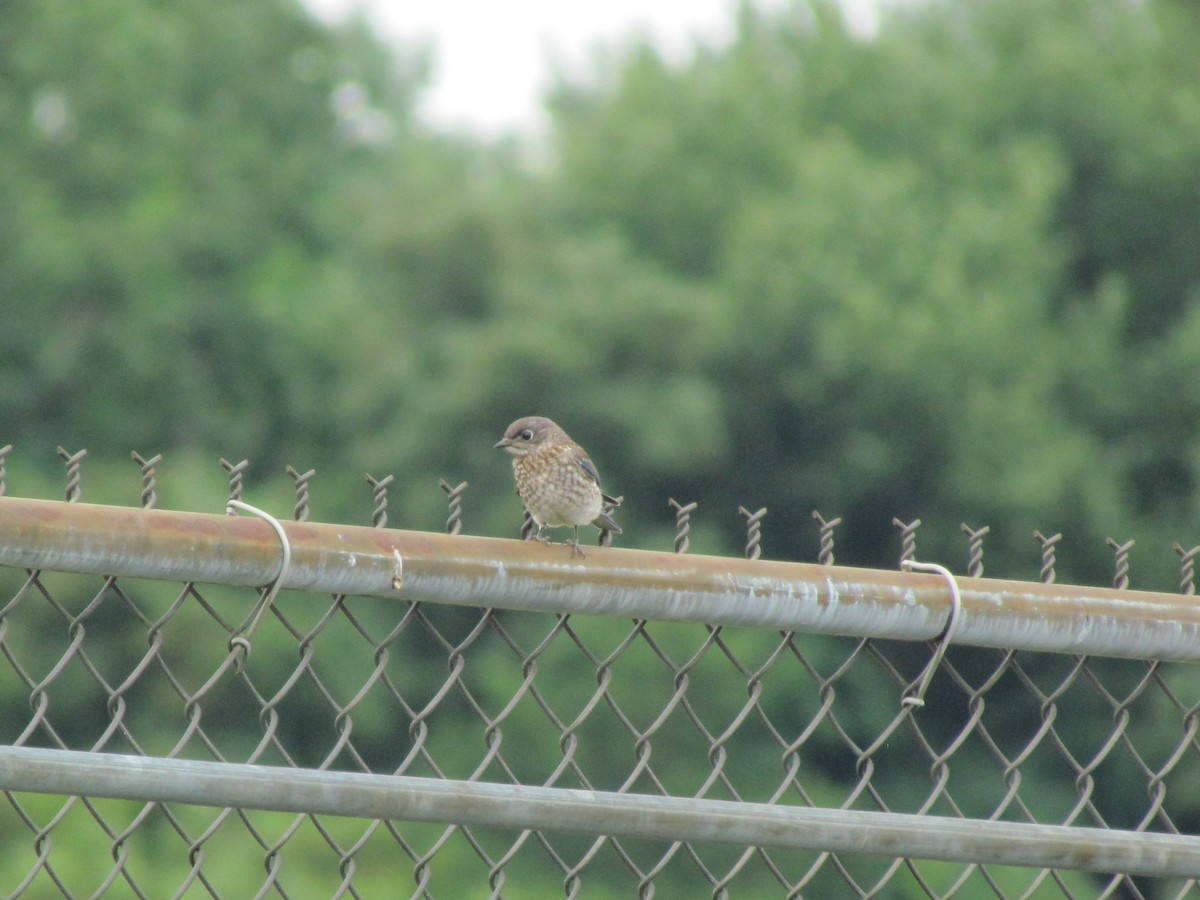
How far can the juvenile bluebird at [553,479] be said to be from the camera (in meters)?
4.82

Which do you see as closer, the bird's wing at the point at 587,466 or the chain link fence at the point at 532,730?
the chain link fence at the point at 532,730

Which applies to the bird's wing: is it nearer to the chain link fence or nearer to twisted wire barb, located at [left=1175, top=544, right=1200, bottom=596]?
the chain link fence

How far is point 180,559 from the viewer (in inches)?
83.3

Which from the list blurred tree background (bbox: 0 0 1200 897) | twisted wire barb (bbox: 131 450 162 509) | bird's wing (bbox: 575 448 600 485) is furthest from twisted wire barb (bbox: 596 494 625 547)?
blurred tree background (bbox: 0 0 1200 897)

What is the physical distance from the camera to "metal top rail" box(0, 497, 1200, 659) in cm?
208

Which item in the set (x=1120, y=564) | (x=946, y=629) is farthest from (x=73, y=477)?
(x=1120, y=564)

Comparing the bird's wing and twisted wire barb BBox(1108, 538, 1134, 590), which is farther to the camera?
the bird's wing

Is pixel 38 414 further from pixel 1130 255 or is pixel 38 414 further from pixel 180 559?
pixel 180 559

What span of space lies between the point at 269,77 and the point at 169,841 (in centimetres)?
2241

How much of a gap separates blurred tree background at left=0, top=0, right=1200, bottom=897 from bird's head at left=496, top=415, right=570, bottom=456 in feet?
59.2

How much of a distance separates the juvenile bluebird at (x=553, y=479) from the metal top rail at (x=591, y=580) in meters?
2.17

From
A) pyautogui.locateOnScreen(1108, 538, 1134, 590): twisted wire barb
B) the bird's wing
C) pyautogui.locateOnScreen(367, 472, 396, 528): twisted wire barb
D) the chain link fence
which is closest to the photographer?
the chain link fence

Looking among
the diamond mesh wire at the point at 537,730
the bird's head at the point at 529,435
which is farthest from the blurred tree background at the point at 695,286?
the bird's head at the point at 529,435

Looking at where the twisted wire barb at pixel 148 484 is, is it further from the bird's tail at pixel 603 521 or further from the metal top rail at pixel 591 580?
the bird's tail at pixel 603 521
